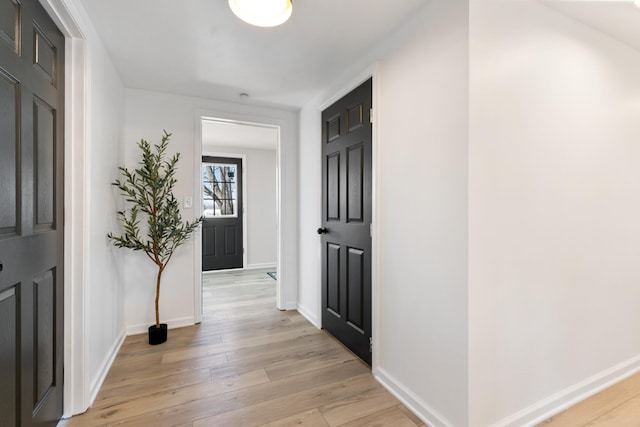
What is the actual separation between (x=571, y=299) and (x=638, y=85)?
1.58m

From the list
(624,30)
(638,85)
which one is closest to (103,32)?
(624,30)

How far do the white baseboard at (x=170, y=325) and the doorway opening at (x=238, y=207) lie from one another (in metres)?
2.04

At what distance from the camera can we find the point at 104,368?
2.01m

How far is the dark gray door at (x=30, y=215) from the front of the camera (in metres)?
1.12

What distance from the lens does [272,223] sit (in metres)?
5.76

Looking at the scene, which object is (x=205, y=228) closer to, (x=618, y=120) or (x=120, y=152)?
(x=120, y=152)

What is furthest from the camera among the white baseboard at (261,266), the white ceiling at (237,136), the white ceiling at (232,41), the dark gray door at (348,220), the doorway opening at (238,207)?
the white baseboard at (261,266)

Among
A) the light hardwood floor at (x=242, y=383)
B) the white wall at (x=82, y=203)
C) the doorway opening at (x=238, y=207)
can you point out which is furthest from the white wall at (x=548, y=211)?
the doorway opening at (x=238, y=207)

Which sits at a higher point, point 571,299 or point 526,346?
point 571,299

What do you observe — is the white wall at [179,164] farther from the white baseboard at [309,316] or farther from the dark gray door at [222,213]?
the dark gray door at [222,213]

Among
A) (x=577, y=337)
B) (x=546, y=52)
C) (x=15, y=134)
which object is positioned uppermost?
(x=546, y=52)

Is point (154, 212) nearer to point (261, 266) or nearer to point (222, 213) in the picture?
point (222, 213)

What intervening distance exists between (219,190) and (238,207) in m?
0.46

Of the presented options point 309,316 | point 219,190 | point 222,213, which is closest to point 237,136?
point 219,190
